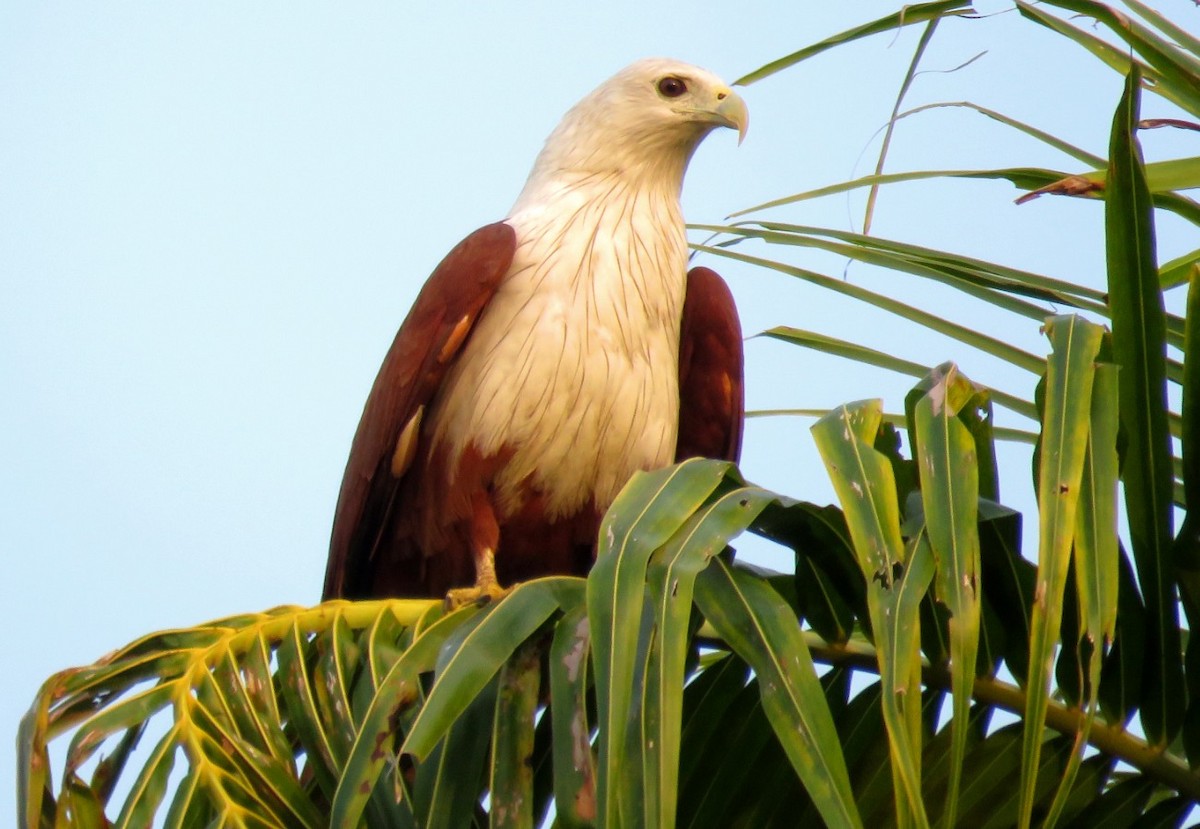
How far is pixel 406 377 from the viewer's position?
3.48m

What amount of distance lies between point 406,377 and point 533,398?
326 mm

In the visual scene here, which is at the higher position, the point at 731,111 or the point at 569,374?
the point at 731,111

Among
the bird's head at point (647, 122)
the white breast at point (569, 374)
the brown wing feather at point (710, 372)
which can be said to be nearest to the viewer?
the white breast at point (569, 374)

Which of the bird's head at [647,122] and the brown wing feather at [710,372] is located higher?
the bird's head at [647,122]

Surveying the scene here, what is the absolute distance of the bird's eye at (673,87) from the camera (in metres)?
4.08

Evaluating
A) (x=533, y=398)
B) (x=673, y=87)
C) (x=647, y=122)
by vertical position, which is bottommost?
(x=533, y=398)

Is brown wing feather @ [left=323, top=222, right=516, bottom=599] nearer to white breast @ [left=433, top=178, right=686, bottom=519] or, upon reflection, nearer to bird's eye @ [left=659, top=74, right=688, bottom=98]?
white breast @ [left=433, top=178, right=686, bottom=519]

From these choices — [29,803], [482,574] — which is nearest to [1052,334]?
[29,803]

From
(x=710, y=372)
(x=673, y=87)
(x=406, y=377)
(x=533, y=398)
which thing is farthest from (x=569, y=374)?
(x=673, y=87)

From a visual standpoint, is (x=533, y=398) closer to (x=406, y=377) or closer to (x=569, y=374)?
(x=569, y=374)

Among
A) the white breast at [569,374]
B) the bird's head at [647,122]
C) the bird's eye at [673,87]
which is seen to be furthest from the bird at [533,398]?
the bird's eye at [673,87]

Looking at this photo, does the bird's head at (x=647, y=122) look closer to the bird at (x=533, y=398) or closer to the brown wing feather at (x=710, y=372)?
the bird at (x=533, y=398)

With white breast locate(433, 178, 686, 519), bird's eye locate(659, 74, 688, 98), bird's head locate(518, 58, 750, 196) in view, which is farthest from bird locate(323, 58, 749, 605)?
bird's eye locate(659, 74, 688, 98)

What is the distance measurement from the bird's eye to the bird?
389 millimetres
